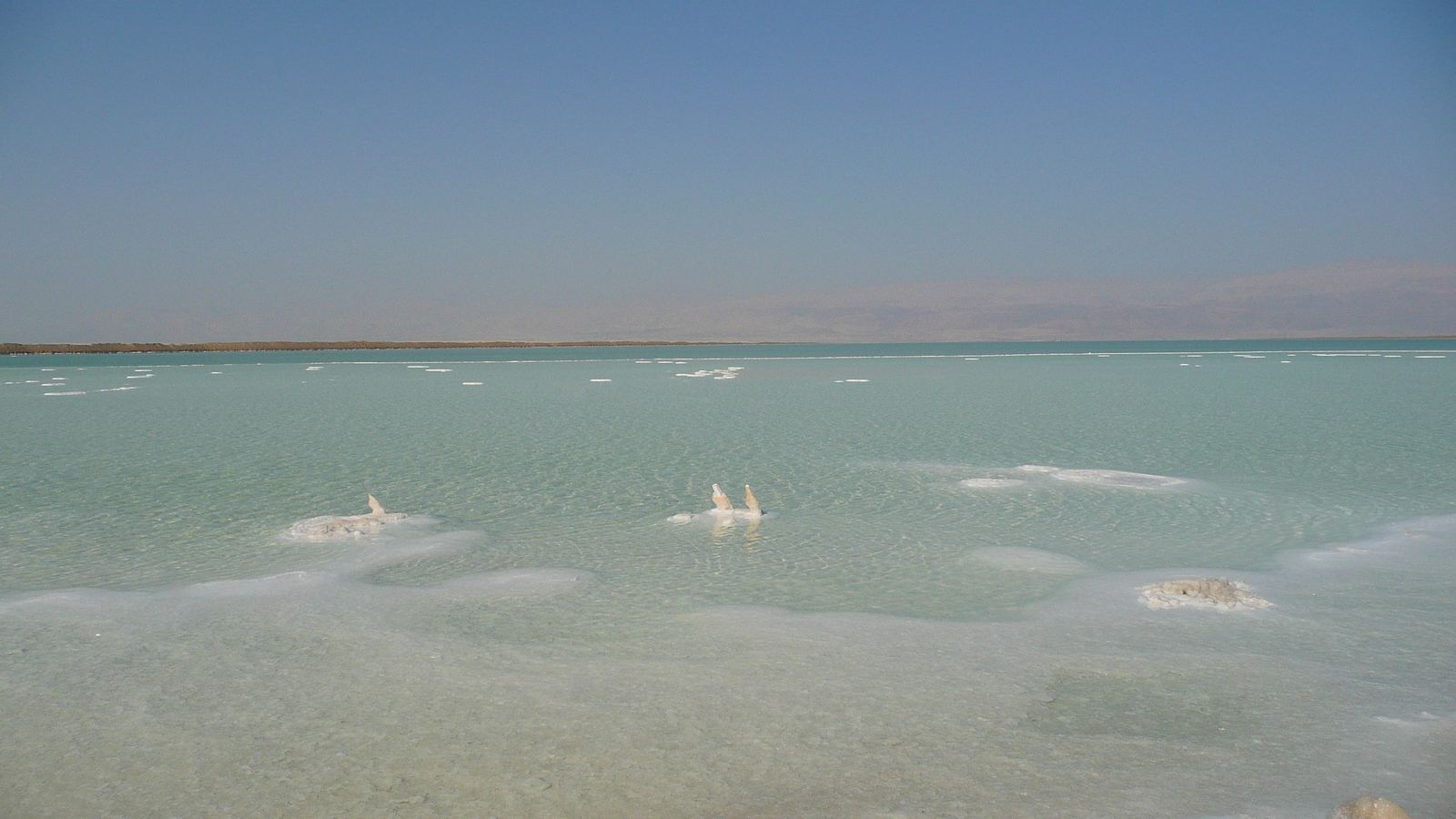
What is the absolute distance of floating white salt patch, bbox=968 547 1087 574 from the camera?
742 centimetres

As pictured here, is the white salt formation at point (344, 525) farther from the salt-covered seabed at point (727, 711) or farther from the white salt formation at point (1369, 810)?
the white salt formation at point (1369, 810)

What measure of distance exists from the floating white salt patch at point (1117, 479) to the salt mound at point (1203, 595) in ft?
16.0

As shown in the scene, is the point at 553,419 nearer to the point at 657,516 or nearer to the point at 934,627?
the point at 657,516

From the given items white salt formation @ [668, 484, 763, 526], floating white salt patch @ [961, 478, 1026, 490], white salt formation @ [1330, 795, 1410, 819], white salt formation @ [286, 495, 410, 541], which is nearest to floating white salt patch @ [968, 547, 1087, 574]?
white salt formation @ [668, 484, 763, 526]

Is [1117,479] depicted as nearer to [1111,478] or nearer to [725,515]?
[1111,478]

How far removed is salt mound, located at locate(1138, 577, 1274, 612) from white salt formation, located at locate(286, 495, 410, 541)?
6.92 metres

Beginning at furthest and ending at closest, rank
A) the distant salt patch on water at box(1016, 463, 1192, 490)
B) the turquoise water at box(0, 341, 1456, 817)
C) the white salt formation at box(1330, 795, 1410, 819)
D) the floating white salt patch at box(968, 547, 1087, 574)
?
1. the distant salt patch on water at box(1016, 463, 1192, 490)
2. the floating white salt patch at box(968, 547, 1087, 574)
3. the turquoise water at box(0, 341, 1456, 817)
4. the white salt formation at box(1330, 795, 1410, 819)

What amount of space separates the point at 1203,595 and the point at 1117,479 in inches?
227

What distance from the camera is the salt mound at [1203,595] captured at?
247 inches

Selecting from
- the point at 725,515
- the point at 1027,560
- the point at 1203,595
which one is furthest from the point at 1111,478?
the point at 1203,595

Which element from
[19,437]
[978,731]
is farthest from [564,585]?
[19,437]

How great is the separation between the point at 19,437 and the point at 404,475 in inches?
425

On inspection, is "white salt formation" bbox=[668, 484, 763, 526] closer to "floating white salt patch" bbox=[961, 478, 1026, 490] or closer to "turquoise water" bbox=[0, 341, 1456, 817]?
"turquoise water" bbox=[0, 341, 1456, 817]

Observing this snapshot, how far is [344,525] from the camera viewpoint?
29.5ft
